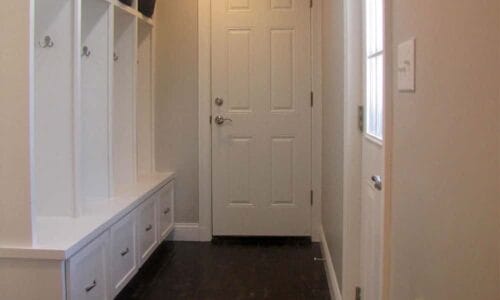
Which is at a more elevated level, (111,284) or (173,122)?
(173,122)

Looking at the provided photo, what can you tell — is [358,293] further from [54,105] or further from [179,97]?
[179,97]

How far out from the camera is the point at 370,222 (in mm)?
2158

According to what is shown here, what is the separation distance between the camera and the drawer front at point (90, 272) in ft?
6.98

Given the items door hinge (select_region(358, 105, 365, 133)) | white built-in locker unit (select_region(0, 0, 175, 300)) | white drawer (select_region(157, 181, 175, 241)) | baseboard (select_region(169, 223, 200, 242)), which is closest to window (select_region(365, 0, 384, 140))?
door hinge (select_region(358, 105, 365, 133))

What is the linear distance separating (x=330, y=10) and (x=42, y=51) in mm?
1773

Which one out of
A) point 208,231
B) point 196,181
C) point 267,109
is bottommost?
point 208,231

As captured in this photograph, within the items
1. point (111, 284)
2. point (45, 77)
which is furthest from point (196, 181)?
point (45, 77)

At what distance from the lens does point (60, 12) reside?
8.02 ft

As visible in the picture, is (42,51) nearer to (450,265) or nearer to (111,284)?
(111,284)

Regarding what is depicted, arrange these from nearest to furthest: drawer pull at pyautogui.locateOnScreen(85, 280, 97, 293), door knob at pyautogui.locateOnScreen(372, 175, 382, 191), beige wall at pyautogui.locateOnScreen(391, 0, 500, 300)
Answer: beige wall at pyautogui.locateOnScreen(391, 0, 500, 300) < door knob at pyautogui.locateOnScreen(372, 175, 382, 191) < drawer pull at pyautogui.locateOnScreen(85, 280, 97, 293)

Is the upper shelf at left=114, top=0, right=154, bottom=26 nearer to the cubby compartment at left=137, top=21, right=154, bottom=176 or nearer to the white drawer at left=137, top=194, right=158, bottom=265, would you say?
the cubby compartment at left=137, top=21, right=154, bottom=176

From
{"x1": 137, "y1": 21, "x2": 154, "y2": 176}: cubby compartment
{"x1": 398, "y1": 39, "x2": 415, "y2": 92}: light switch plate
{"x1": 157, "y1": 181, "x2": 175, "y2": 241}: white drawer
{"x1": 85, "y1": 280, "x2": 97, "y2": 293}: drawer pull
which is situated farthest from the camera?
{"x1": 137, "y1": 21, "x2": 154, "y2": 176}: cubby compartment

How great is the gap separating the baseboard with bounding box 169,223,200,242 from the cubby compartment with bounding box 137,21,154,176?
21.0 inches

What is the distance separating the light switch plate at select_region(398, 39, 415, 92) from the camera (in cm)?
110
